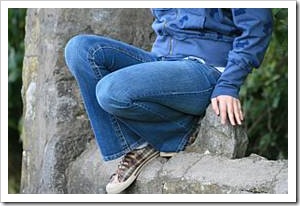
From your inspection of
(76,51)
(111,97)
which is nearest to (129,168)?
(111,97)

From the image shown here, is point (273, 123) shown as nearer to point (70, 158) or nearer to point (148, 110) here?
point (70, 158)

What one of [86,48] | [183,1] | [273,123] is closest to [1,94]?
[86,48]

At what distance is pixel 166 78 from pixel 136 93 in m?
0.11

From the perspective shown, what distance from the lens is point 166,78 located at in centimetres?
224

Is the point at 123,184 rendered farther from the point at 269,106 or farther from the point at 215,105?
the point at 269,106

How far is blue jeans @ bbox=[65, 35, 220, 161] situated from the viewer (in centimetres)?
223

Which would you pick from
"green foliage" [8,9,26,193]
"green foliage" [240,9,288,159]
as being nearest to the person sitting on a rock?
"green foliage" [240,9,288,159]

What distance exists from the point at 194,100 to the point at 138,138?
253 millimetres

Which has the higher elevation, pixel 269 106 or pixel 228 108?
pixel 228 108

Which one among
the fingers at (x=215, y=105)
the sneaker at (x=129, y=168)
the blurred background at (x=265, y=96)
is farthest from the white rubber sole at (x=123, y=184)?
the blurred background at (x=265, y=96)

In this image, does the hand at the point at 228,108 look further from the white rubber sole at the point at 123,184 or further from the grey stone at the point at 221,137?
the white rubber sole at the point at 123,184

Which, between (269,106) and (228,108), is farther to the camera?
(269,106)

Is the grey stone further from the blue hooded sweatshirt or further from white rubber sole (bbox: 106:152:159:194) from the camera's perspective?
white rubber sole (bbox: 106:152:159:194)

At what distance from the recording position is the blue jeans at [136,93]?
2.23 m
